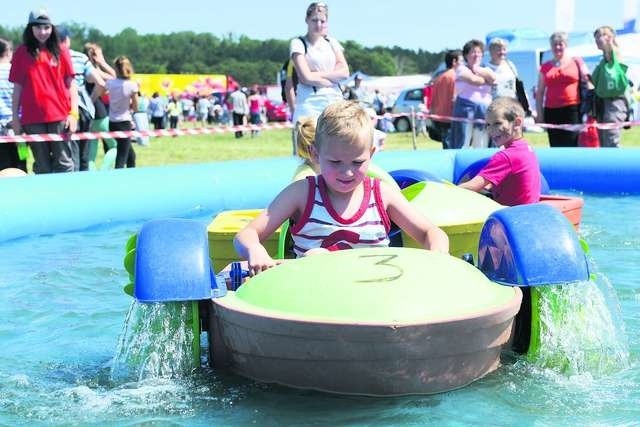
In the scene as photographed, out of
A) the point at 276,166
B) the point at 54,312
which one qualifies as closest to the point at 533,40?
the point at 276,166

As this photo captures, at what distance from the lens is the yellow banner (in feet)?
147

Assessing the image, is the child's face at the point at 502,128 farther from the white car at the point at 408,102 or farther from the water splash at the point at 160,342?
the white car at the point at 408,102

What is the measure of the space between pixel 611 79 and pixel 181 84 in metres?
40.9

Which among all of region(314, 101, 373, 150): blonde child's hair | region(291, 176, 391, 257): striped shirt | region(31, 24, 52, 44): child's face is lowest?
region(291, 176, 391, 257): striped shirt

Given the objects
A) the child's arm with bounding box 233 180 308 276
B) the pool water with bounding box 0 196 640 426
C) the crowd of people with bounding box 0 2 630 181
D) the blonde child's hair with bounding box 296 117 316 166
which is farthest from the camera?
the crowd of people with bounding box 0 2 630 181

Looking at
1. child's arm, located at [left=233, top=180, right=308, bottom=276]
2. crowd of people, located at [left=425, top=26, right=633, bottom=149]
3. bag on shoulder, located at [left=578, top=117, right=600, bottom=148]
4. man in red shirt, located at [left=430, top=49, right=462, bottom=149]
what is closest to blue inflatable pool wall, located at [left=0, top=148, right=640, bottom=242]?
bag on shoulder, located at [left=578, top=117, right=600, bottom=148]

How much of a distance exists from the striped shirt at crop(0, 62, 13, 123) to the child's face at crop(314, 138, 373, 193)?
5317 millimetres

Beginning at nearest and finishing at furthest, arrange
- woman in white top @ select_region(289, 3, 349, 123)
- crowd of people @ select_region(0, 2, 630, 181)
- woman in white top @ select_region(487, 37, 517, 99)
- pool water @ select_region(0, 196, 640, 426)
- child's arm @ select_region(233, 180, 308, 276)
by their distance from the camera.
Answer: pool water @ select_region(0, 196, 640, 426) → child's arm @ select_region(233, 180, 308, 276) → crowd of people @ select_region(0, 2, 630, 181) → woman in white top @ select_region(289, 3, 349, 123) → woman in white top @ select_region(487, 37, 517, 99)

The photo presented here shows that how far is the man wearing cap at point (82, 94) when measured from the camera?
27.0ft

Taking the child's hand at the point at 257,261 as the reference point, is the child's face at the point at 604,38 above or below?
above

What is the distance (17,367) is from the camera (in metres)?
3.40

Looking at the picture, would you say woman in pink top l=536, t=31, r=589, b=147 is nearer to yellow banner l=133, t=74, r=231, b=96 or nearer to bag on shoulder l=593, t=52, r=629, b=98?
bag on shoulder l=593, t=52, r=629, b=98

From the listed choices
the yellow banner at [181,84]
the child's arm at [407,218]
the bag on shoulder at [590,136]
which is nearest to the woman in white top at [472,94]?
the bag on shoulder at [590,136]

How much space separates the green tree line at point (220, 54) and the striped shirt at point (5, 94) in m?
80.7
